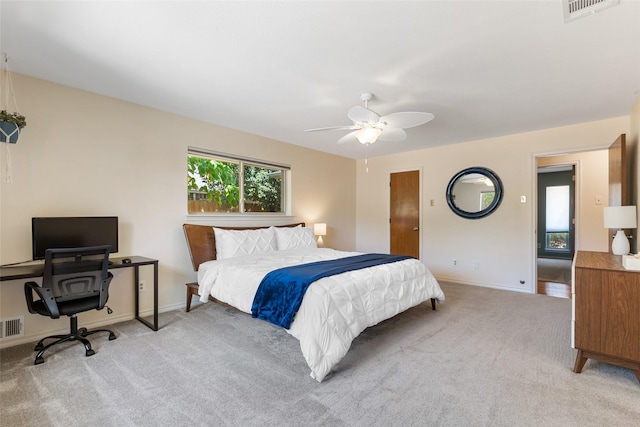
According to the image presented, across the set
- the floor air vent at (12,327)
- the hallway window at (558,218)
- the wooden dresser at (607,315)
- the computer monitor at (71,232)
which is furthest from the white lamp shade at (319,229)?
the hallway window at (558,218)

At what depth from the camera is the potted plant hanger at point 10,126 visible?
243cm

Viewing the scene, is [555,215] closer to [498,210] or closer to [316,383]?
[498,210]

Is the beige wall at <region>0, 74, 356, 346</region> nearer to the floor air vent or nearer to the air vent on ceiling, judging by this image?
the floor air vent

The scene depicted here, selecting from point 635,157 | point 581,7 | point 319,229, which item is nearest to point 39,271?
point 319,229

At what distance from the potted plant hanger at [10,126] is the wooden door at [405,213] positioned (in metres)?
5.40

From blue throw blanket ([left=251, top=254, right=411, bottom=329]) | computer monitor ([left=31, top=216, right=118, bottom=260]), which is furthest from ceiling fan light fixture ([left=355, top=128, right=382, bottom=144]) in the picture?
computer monitor ([left=31, top=216, right=118, bottom=260])

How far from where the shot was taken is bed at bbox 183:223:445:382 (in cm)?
218

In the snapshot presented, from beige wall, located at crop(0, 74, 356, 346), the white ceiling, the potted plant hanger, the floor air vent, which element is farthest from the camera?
beige wall, located at crop(0, 74, 356, 346)

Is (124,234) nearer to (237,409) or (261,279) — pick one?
(261,279)

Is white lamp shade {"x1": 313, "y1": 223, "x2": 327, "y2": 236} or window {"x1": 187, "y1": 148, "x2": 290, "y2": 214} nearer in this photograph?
window {"x1": 187, "y1": 148, "x2": 290, "y2": 214}

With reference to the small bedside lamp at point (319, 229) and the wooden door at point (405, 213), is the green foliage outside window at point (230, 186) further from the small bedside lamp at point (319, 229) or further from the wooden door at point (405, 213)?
the wooden door at point (405, 213)

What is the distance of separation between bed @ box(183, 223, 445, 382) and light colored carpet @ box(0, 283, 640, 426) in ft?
0.84

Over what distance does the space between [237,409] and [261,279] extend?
1.09 m

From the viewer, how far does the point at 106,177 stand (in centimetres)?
318
